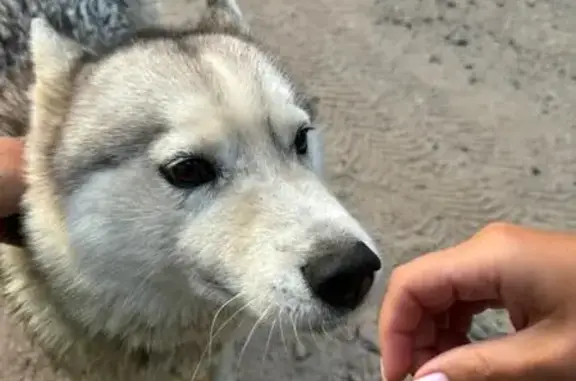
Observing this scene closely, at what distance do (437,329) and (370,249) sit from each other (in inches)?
5.1

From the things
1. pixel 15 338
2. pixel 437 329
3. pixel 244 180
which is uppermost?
pixel 244 180

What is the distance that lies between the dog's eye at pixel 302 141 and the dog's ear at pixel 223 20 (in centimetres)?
23

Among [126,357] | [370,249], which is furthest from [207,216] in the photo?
[126,357]

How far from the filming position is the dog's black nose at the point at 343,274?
1.04 meters

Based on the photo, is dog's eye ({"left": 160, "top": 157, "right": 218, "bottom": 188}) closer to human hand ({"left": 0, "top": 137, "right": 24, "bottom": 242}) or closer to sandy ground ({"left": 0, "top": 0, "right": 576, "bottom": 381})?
human hand ({"left": 0, "top": 137, "right": 24, "bottom": 242})

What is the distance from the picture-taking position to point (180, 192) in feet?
3.80

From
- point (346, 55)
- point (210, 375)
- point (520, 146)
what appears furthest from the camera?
point (346, 55)

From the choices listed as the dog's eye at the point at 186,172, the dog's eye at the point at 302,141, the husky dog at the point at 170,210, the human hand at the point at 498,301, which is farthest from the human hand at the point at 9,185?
the human hand at the point at 498,301

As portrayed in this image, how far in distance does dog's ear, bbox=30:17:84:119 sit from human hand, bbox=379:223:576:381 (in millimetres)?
561

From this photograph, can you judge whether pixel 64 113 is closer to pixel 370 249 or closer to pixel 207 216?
pixel 207 216

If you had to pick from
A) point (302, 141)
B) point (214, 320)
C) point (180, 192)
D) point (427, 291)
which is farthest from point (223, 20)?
point (427, 291)

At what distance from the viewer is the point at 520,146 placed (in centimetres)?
200

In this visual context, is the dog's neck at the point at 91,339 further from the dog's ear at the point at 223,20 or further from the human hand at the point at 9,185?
the dog's ear at the point at 223,20

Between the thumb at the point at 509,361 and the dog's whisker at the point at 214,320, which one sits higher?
the thumb at the point at 509,361
